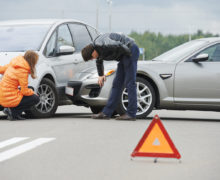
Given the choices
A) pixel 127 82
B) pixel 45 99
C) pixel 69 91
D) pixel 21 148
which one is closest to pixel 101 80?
pixel 127 82

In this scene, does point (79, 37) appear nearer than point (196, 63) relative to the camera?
No

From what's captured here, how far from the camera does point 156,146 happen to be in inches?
237

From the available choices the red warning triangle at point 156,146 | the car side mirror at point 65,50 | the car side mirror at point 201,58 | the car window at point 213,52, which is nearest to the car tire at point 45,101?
the car side mirror at point 65,50

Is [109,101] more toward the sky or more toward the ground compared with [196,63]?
more toward the ground

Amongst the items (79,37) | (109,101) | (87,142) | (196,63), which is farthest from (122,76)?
(87,142)

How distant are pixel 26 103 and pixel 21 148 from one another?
3383 mm

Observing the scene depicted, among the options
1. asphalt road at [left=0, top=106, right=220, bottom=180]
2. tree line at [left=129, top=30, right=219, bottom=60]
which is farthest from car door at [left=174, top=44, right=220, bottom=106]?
tree line at [left=129, top=30, right=219, bottom=60]

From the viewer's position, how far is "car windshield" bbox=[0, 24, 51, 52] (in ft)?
35.4

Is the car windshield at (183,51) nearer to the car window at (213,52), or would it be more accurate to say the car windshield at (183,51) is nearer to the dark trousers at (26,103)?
the car window at (213,52)

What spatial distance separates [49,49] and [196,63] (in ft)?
8.96

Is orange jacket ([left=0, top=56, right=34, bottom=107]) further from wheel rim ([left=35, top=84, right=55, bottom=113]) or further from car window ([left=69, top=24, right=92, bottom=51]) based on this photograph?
car window ([left=69, top=24, right=92, bottom=51])

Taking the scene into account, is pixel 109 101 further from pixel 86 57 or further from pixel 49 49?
pixel 49 49

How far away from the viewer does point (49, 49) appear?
10.8 metres

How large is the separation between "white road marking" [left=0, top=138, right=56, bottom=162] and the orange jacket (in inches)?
105
